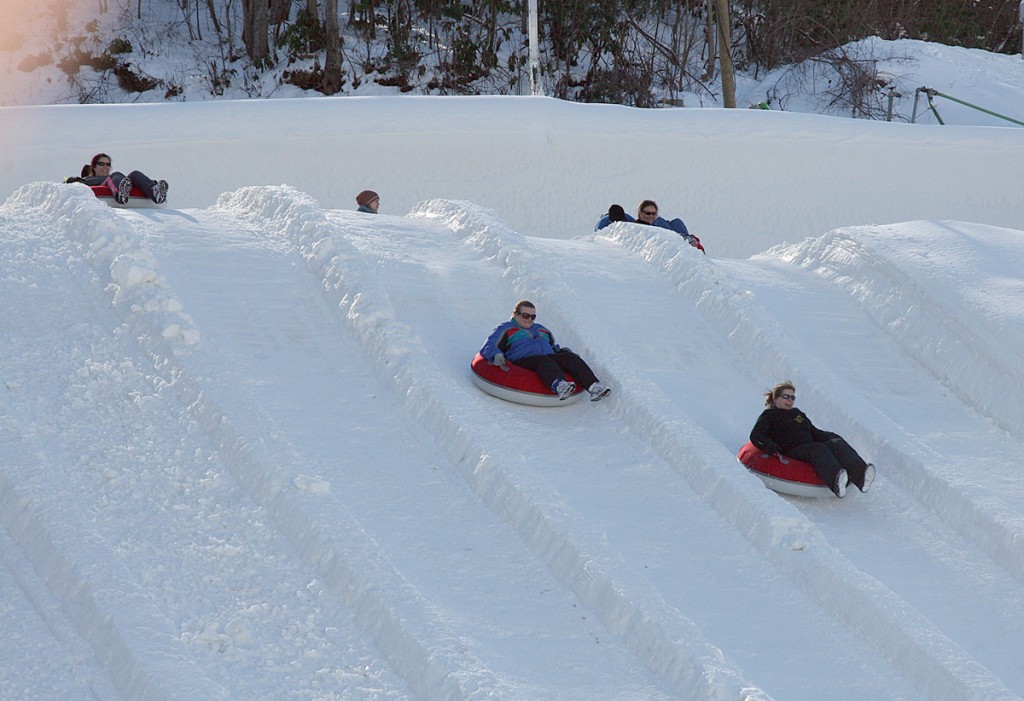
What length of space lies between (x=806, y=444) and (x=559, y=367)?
1480 mm

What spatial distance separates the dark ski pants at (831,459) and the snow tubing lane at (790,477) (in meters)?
0.05

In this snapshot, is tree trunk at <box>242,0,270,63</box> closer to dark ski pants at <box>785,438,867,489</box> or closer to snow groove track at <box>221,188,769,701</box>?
snow groove track at <box>221,188,769,701</box>

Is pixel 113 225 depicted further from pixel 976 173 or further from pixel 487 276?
pixel 976 173

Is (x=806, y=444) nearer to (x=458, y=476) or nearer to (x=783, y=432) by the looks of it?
(x=783, y=432)

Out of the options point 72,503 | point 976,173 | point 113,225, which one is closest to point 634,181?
point 976,173

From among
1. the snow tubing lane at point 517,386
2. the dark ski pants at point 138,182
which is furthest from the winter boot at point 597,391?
the dark ski pants at point 138,182

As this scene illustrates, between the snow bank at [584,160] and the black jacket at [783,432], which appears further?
the snow bank at [584,160]

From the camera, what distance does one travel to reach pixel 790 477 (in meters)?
6.65

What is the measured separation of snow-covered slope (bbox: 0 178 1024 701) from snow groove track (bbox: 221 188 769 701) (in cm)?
2

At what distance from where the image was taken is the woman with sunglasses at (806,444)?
6.56m

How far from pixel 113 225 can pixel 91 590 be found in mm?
3494

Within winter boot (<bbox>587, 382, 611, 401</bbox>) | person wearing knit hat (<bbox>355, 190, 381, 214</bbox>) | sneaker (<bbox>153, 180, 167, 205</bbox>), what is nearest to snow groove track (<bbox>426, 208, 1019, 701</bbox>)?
winter boot (<bbox>587, 382, 611, 401</bbox>)

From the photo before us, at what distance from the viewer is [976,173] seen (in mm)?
13406

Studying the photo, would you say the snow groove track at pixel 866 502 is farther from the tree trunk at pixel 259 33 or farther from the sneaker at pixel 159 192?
the tree trunk at pixel 259 33
